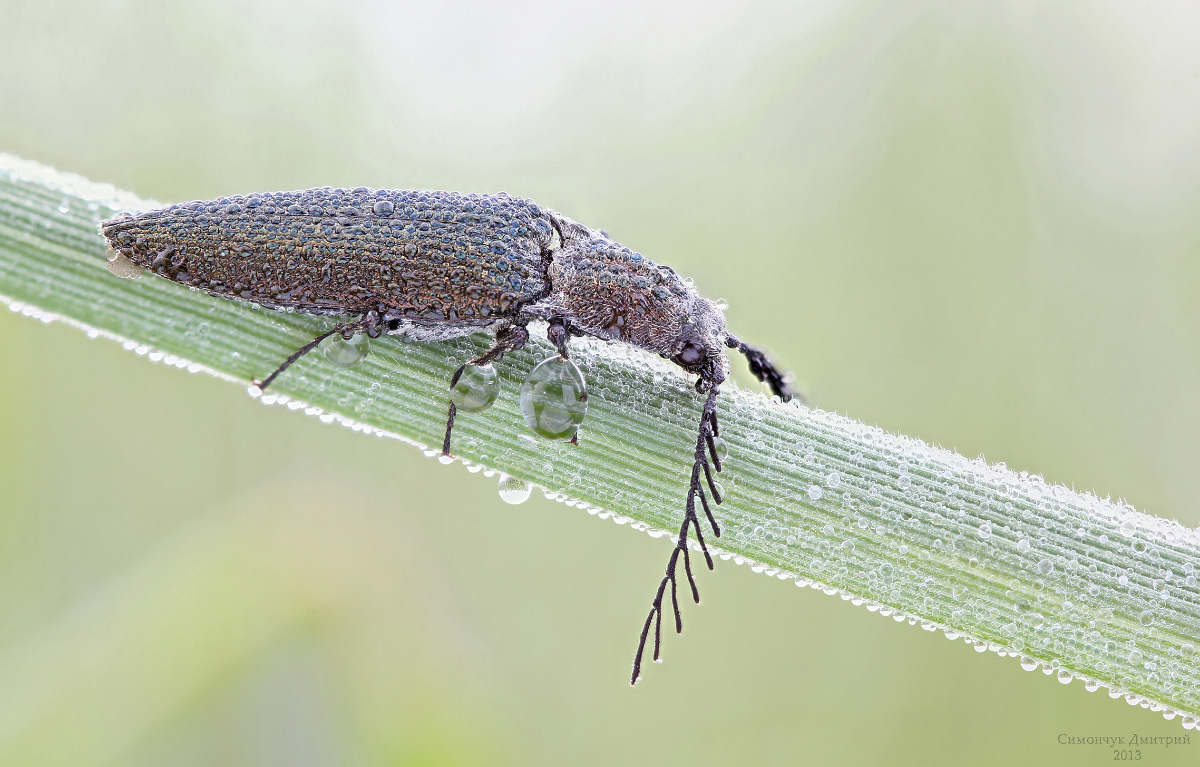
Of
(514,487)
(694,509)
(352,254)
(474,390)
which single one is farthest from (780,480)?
(352,254)

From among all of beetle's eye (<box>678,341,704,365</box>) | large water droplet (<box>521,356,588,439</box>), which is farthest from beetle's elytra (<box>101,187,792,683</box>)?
large water droplet (<box>521,356,588,439</box>)

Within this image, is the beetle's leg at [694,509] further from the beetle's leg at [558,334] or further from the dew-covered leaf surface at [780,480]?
the beetle's leg at [558,334]

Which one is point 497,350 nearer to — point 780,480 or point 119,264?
point 780,480

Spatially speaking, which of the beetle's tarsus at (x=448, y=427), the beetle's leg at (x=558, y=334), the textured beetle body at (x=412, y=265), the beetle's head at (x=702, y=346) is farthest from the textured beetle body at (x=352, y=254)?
the beetle's head at (x=702, y=346)

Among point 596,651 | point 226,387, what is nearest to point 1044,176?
point 596,651

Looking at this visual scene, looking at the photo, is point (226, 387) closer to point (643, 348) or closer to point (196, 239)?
point (196, 239)

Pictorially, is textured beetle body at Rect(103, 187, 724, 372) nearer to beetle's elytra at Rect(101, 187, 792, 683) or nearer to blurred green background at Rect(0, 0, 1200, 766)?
beetle's elytra at Rect(101, 187, 792, 683)
